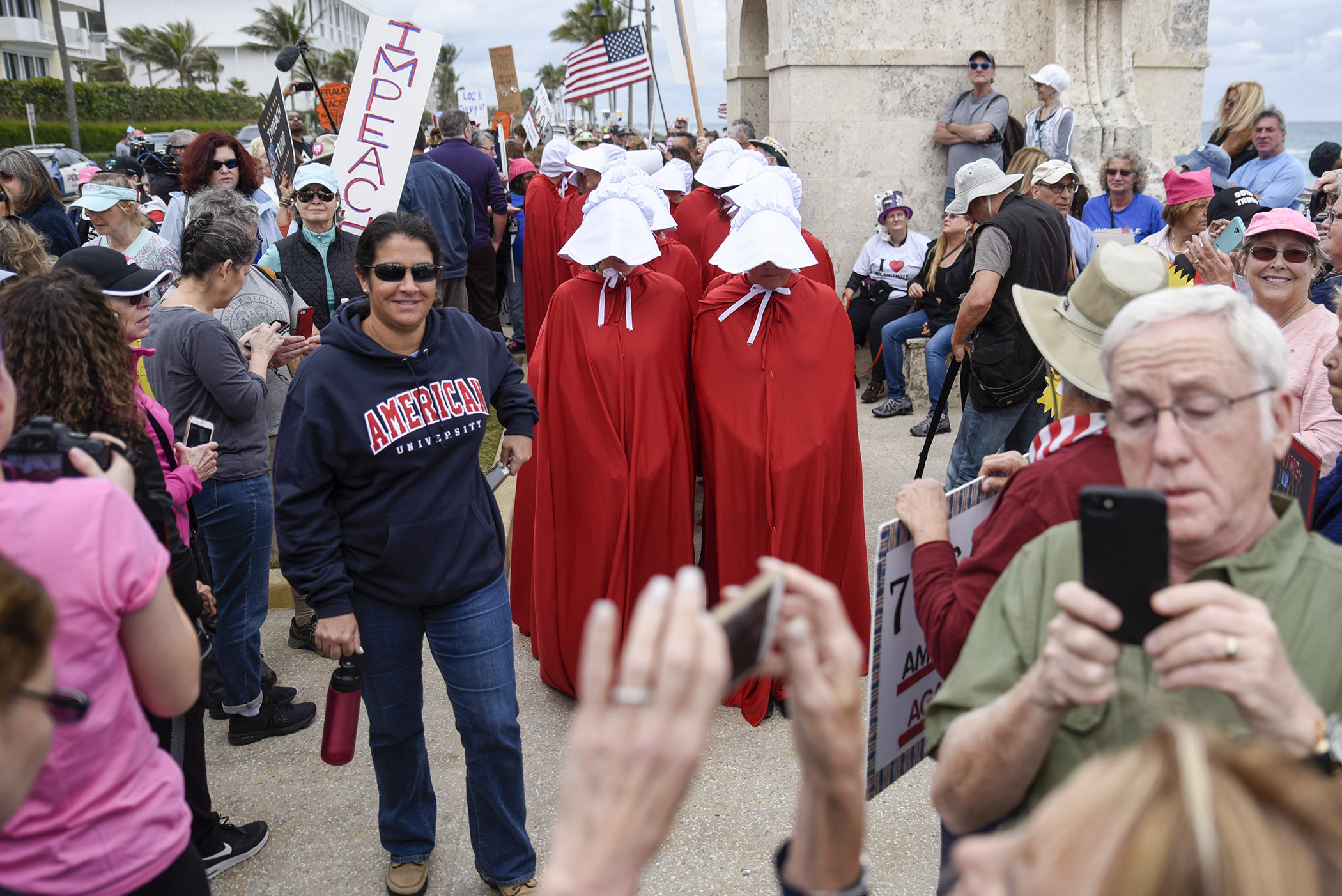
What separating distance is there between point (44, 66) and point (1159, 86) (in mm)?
68492

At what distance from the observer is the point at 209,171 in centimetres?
581

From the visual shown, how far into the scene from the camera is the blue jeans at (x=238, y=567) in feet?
11.8

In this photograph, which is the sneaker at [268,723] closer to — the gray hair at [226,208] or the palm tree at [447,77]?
the gray hair at [226,208]

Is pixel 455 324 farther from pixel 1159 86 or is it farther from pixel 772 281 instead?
pixel 1159 86

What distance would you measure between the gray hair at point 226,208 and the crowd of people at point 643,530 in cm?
3

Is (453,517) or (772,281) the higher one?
(772,281)

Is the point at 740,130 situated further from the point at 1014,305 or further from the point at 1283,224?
the point at 1283,224

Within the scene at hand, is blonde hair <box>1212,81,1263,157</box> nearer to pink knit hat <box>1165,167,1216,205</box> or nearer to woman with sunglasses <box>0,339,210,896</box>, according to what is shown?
pink knit hat <box>1165,167,1216,205</box>

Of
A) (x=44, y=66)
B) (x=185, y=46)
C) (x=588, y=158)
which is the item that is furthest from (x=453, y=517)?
(x=185, y=46)

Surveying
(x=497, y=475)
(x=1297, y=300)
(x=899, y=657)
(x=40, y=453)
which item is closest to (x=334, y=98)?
(x=497, y=475)

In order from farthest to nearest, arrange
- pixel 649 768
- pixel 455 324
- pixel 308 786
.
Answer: pixel 308 786, pixel 455 324, pixel 649 768

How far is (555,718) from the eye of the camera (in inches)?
158

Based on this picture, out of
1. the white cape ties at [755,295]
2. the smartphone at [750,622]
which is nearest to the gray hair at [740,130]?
the white cape ties at [755,295]

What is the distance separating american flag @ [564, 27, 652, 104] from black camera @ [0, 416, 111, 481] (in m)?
13.1
